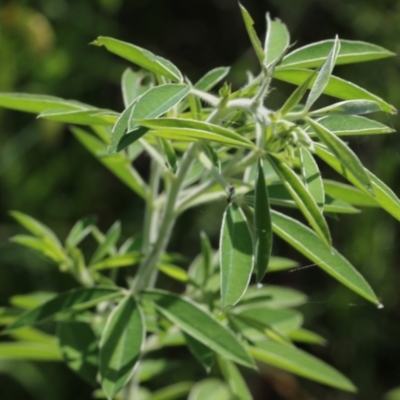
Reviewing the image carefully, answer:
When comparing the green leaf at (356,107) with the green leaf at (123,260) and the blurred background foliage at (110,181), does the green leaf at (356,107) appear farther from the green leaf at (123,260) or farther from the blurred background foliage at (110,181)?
the blurred background foliage at (110,181)

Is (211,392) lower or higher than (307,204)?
lower

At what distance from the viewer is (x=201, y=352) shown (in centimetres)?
97

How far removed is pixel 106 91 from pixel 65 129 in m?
→ 0.23

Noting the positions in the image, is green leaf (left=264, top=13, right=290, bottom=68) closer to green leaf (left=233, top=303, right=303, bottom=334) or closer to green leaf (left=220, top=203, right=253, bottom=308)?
green leaf (left=220, top=203, right=253, bottom=308)

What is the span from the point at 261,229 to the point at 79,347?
17.4 inches

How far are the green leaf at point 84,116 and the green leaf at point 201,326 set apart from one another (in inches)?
A: 10.8

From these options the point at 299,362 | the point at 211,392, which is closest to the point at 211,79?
the point at 299,362

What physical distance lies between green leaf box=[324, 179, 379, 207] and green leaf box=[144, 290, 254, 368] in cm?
Answer: 24

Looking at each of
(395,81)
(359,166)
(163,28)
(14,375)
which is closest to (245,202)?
(359,166)

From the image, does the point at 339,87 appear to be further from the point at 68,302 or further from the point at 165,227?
the point at 68,302

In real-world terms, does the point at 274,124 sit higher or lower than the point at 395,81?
higher

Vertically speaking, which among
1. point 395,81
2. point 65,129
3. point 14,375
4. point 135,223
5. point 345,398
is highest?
point 395,81

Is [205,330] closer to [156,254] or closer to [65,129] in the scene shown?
[156,254]

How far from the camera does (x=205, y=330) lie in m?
0.94
